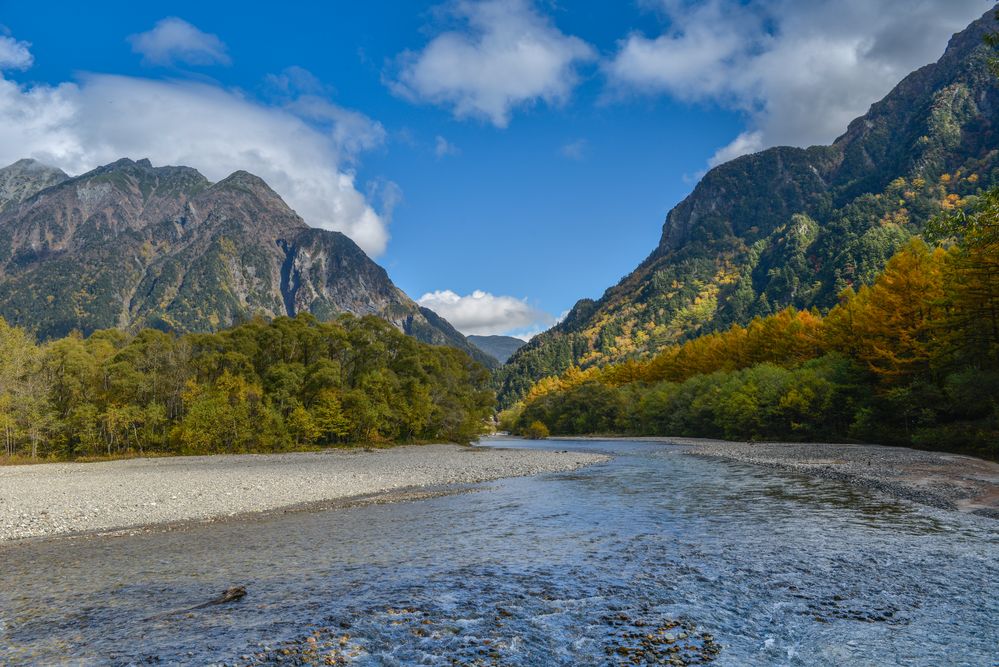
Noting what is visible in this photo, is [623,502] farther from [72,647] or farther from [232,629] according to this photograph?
[72,647]

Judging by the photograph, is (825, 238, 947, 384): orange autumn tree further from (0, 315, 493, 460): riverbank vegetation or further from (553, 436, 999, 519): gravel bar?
(0, 315, 493, 460): riverbank vegetation

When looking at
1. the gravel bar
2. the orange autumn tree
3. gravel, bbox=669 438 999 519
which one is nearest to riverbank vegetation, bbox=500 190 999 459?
the orange autumn tree

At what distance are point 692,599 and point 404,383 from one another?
269ft

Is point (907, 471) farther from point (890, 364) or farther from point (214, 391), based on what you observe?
point (214, 391)

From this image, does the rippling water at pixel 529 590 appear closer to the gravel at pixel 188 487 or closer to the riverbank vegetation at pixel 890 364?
the gravel at pixel 188 487

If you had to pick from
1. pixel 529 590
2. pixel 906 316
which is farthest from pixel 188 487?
pixel 906 316

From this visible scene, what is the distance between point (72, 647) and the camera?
11281 mm

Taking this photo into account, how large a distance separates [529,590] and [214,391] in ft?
239

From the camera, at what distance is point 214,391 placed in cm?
7488

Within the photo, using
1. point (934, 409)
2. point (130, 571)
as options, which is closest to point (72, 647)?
point (130, 571)

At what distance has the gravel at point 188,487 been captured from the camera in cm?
2606

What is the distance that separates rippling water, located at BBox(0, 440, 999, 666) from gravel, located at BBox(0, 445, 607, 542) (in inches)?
177

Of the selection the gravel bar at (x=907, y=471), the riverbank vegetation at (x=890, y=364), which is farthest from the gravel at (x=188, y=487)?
the riverbank vegetation at (x=890, y=364)

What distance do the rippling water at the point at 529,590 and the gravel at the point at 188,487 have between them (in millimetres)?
4492
